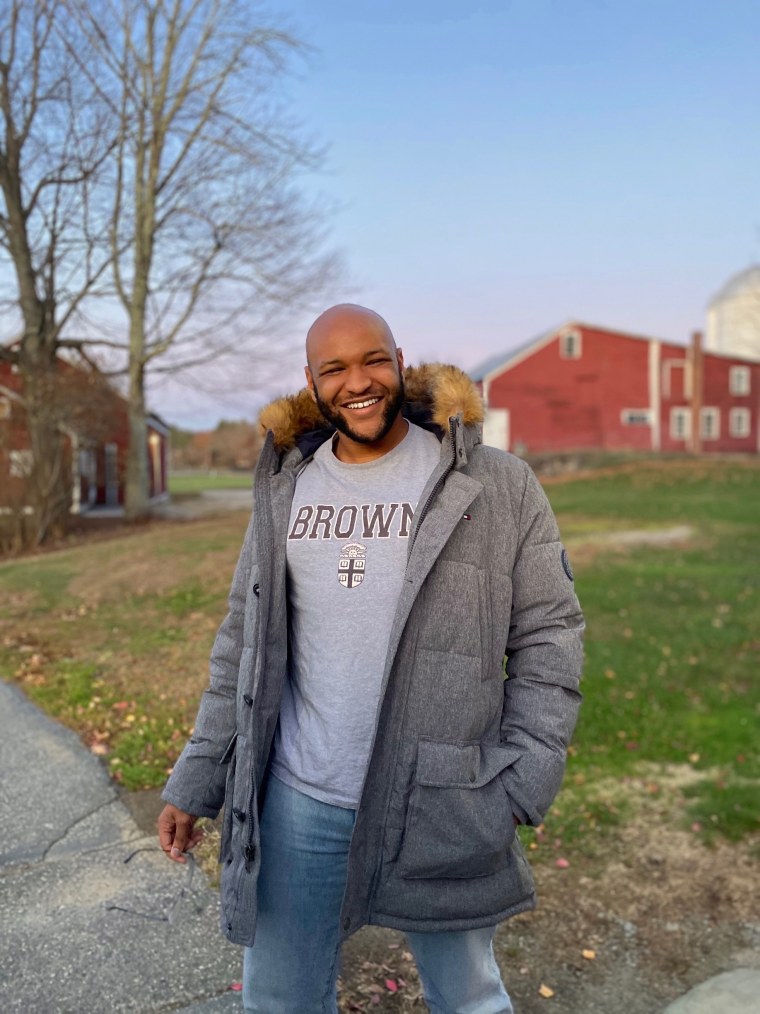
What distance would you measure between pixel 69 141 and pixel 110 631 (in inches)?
583

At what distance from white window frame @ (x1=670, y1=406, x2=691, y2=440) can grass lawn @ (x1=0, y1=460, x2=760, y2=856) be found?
26075 mm

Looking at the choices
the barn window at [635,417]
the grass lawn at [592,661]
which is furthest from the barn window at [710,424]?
the grass lawn at [592,661]

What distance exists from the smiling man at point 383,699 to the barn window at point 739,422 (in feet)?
139

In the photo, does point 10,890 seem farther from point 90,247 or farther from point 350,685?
point 90,247

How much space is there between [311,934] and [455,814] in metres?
0.50

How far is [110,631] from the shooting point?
8.28 m

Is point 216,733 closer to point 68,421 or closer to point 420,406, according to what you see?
point 420,406

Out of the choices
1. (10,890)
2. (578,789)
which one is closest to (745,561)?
(578,789)

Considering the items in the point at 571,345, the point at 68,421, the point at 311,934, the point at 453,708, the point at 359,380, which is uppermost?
the point at 571,345

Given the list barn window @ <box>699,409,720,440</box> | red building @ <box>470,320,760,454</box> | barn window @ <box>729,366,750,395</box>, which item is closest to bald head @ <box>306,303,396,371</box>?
red building @ <box>470,320,760,454</box>

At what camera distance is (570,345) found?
127 ft

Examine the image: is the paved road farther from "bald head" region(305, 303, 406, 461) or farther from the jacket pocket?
"bald head" region(305, 303, 406, 461)

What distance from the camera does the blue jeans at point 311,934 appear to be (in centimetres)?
204

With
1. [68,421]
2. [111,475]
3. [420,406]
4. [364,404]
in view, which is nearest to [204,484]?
[111,475]
